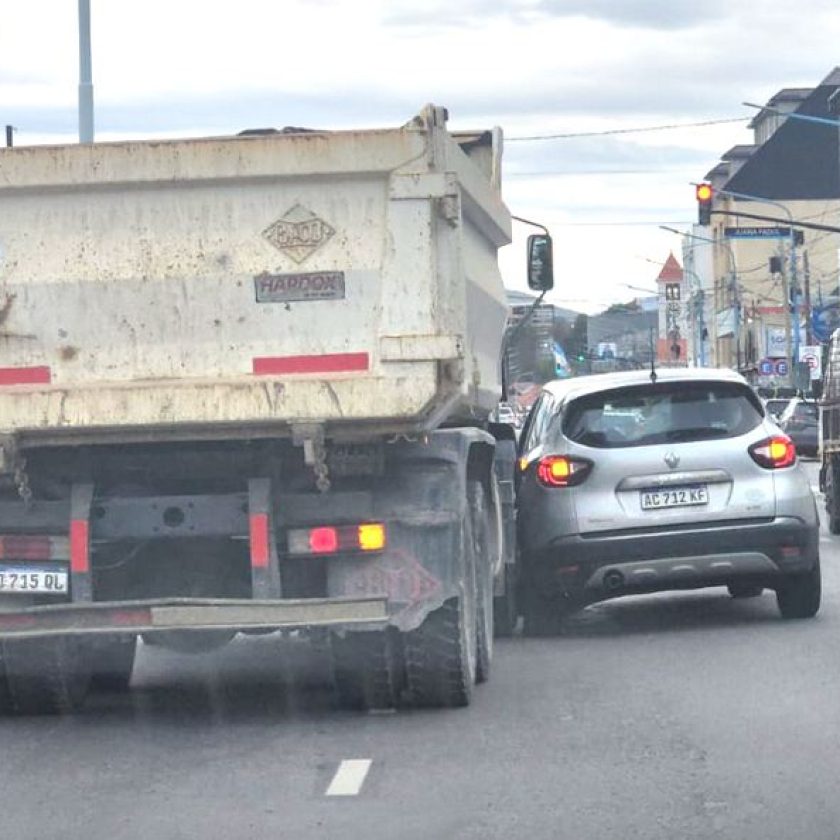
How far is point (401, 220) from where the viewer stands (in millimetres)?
9602

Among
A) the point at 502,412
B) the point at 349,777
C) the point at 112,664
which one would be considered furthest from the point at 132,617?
the point at 502,412

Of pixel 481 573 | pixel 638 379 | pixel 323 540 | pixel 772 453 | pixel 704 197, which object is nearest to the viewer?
pixel 323 540

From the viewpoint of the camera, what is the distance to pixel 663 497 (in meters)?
13.6

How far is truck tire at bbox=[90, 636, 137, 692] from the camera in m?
11.2

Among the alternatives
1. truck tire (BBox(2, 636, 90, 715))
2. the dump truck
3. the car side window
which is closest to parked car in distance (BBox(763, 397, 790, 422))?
the car side window

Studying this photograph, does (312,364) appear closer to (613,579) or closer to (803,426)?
(613,579)

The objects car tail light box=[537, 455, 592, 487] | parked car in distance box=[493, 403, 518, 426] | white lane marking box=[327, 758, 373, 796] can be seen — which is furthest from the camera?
parked car in distance box=[493, 403, 518, 426]

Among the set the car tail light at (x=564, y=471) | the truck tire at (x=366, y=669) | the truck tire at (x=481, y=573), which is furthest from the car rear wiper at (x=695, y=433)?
the truck tire at (x=366, y=669)

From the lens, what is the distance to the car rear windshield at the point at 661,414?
1382 centimetres

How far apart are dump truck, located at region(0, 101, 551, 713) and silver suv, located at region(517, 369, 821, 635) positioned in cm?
353

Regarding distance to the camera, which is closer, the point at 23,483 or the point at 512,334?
the point at 23,483

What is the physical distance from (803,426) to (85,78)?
2769 cm

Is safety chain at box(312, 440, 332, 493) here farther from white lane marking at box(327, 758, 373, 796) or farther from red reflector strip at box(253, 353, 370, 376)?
white lane marking at box(327, 758, 373, 796)

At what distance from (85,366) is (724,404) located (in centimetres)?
540
